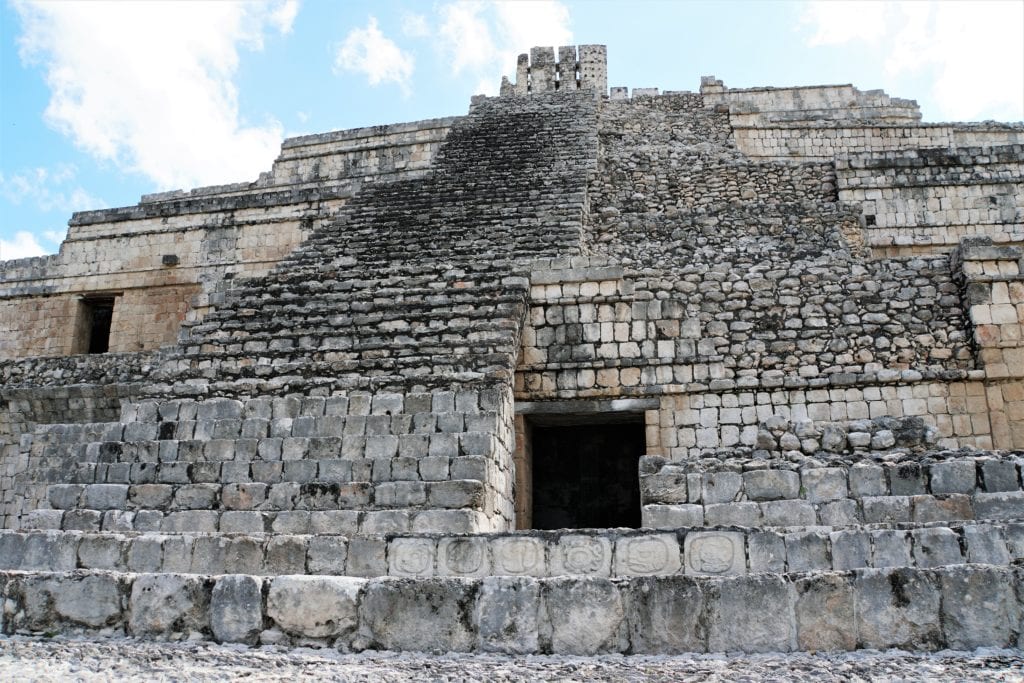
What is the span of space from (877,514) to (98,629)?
17.1 feet

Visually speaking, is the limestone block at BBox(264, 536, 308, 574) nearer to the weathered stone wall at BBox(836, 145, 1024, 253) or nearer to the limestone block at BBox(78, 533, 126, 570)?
the limestone block at BBox(78, 533, 126, 570)

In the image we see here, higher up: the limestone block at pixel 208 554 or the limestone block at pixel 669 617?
the limestone block at pixel 208 554

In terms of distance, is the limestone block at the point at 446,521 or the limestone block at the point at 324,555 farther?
the limestone block at the point at 446,521

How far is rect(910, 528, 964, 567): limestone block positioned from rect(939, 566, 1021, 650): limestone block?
32.7 inches

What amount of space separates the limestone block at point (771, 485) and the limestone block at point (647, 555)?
2142 mm

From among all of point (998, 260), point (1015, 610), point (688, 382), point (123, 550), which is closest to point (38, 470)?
point (123, 550)

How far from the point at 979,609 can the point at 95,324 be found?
1640 cm

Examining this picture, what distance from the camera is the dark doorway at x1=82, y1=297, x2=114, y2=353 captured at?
51.4 feet

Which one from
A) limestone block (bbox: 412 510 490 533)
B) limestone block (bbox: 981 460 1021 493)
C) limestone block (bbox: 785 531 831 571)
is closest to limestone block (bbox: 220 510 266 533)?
limestone block (bbox: 412 510 490 533)

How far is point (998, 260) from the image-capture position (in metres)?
9.14

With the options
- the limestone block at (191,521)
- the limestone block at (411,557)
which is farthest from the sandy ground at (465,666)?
the limestone block at (191,521)

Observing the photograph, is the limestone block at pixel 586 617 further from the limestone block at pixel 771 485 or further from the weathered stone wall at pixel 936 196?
the weathered stone wall at pixel 936 196

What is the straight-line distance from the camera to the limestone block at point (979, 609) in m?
3.52

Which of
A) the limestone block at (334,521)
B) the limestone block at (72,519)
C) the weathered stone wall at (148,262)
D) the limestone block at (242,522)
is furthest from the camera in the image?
the weathered stone wall at (148,262)
